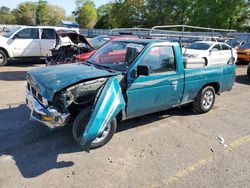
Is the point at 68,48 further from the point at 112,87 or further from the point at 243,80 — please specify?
the point at 243,80

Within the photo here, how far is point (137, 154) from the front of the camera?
4.36 meters

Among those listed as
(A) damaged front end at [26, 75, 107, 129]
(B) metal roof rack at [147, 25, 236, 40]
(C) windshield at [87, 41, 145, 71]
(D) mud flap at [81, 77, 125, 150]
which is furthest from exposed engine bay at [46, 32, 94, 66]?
(D) mud flap at [81, 77, 125, 150]

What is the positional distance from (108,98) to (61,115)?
30.7 inches

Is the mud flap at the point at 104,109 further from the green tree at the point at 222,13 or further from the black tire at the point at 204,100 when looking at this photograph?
the green tree at the point at 222,13

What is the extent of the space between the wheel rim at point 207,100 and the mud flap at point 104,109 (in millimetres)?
2807

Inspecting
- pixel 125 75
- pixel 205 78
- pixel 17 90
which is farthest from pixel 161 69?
pixel 17 90

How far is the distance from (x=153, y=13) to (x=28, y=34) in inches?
1921

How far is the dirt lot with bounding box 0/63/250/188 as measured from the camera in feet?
12.0

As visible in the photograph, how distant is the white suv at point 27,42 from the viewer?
1184cm

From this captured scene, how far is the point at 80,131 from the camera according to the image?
4.29 meters

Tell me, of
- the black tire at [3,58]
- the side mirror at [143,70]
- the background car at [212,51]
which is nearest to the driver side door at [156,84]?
the side mirror at [143,70]

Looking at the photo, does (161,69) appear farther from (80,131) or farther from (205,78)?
(80,131)

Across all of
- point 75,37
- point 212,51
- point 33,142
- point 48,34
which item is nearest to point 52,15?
point 48,34

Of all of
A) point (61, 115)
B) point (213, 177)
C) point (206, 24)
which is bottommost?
point (213, 177)
